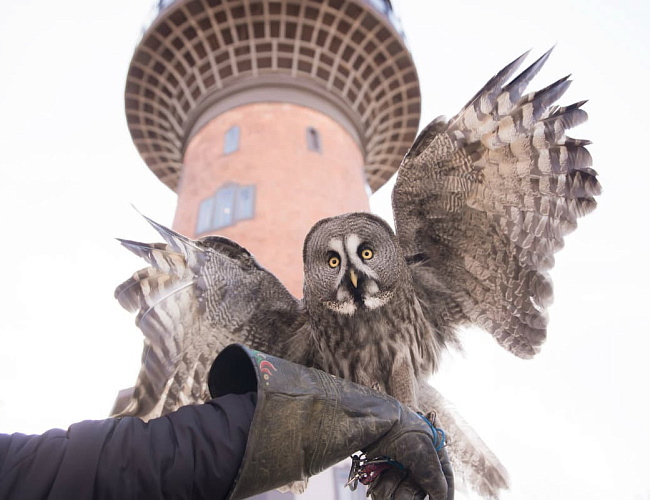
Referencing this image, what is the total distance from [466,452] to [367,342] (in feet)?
4.17

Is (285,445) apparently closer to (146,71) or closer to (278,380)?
(278,380)

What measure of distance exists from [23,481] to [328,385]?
3.37 feet

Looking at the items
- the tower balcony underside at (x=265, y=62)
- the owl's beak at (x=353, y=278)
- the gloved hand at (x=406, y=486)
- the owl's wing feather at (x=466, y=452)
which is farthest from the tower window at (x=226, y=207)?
the gloved hand at (x=406, y=486)

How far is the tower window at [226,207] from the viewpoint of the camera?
28.5 feet

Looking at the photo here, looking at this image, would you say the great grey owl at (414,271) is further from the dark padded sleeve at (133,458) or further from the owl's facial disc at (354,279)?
the dark padded sleeve at (133,458)

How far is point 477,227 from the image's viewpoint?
3154mm

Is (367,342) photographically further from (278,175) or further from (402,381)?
(278,175)

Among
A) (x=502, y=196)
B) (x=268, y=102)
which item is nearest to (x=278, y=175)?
(x=268, y=102)

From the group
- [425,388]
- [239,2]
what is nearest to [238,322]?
[425,388]

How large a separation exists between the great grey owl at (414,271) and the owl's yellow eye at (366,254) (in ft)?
0.03

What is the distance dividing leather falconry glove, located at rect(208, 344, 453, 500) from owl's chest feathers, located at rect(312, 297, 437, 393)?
95cm

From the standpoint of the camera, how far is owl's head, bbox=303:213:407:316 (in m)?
2.98

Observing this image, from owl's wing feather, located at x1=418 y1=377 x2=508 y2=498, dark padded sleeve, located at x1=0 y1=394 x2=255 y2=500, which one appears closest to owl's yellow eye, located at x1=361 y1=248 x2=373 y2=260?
owl's wing feather, located at x1=418 y1=377 x2=508 y2=498

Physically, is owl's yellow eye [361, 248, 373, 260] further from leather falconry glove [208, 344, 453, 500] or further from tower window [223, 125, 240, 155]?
tower window [223, 125, 240, 155]
